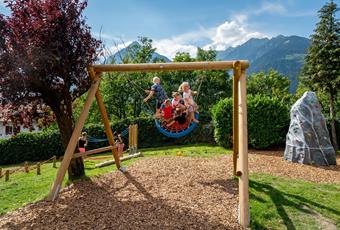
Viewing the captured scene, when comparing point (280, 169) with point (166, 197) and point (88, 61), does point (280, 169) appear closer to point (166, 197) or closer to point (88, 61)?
point (166, 197)

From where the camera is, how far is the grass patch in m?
5.64

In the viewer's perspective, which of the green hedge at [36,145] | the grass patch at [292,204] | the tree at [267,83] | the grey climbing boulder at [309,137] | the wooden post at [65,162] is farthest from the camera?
the tree at [267,83]

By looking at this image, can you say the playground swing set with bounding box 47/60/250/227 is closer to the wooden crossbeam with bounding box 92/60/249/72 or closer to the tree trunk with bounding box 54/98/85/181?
the wooden crossbeam with bounding box 92/60/249/72

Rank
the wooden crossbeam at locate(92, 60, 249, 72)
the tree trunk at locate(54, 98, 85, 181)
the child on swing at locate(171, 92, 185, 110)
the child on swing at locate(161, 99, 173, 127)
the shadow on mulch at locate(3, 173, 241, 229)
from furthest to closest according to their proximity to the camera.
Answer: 1. the child on swing at locate(161, 99, 173, 127)
2. the child on swing at locate(171, 92, 185, 110)
3. the tree trunk at locate(54, 98, 85, 181)
4. the wooden crossbeam at locate(92, 60, 249, 72)
5. the shadow on mulch at locate(3, 173, 241, 229)

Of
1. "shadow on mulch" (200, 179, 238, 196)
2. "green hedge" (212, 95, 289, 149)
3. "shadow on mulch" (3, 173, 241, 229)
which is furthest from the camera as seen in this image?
"green hedge" (212, 95, 289, 149)

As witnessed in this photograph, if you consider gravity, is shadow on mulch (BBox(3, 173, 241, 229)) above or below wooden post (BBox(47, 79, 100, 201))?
below

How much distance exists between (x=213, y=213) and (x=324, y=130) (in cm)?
879

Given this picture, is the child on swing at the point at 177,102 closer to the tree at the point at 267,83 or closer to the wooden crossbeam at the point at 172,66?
the wooden crossbeam at the point at 172,66

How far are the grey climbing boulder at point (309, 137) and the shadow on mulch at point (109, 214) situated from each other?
26.1ft

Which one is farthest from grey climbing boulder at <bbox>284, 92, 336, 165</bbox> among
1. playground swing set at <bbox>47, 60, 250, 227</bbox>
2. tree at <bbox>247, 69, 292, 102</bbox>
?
tree at <bbox>247, 69, 292, 102</bbox>

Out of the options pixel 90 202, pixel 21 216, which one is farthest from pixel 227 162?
pixel 21 216

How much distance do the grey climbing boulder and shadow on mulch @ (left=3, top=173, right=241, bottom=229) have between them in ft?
26.1

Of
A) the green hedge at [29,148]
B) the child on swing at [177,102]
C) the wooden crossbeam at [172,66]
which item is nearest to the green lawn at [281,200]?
the child on swing at [177,102]

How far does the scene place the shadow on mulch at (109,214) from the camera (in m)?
5.21
